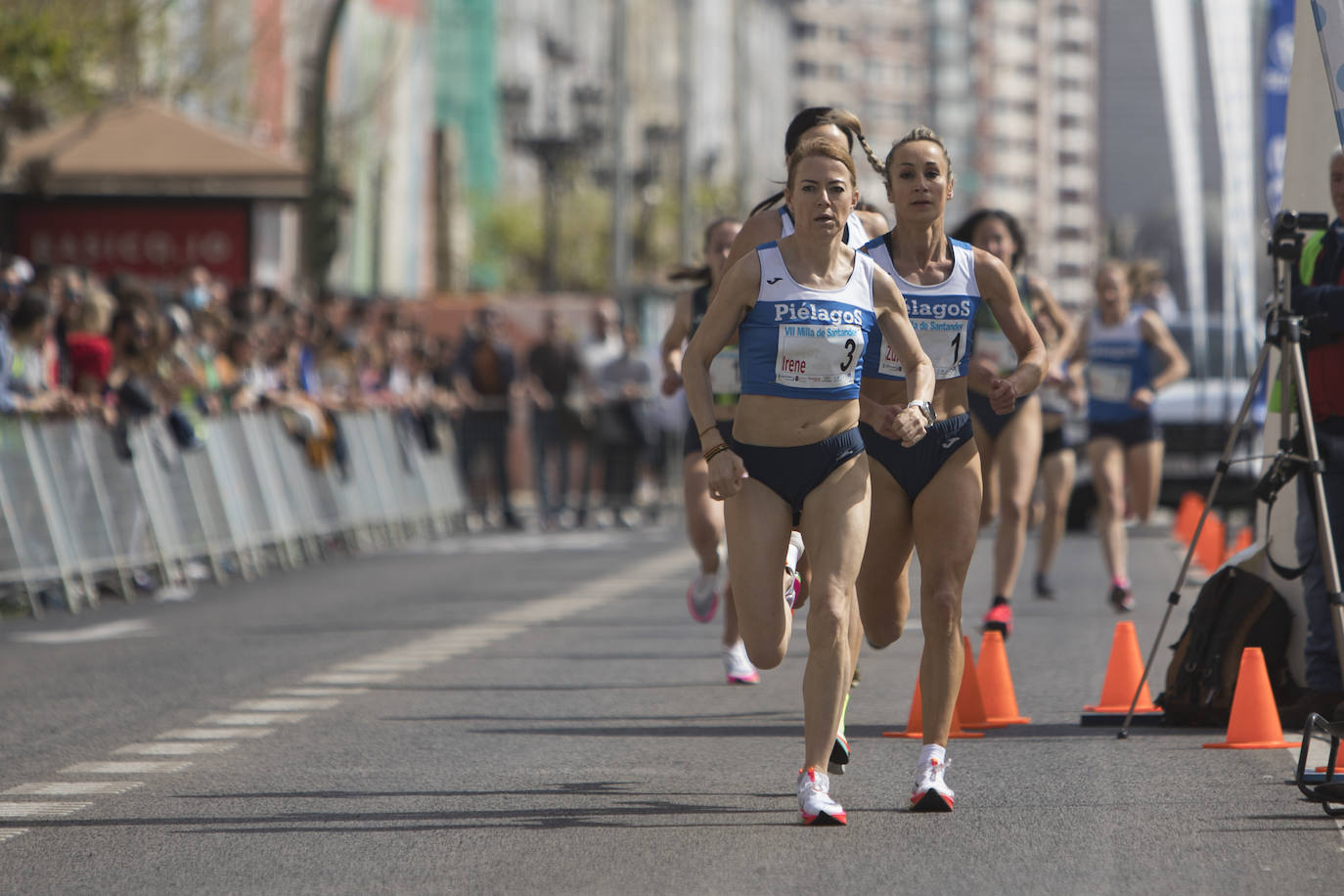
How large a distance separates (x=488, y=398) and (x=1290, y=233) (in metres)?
16.3

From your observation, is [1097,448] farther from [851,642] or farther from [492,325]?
[492,325]

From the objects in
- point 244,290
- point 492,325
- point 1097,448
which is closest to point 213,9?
point 492,325

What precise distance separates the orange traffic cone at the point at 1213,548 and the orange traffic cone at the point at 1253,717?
8545mm

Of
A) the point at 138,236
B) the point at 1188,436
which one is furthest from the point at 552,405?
the point at 1188,436

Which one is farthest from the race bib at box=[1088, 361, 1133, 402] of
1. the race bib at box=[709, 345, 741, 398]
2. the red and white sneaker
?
the race bib at box=[709, 345, 741, 398]

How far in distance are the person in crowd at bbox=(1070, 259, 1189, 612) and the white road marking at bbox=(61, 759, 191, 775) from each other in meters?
7.52

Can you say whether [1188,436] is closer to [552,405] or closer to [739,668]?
[552,405]

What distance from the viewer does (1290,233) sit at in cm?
779

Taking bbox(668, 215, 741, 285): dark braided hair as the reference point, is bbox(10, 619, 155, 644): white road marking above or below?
below

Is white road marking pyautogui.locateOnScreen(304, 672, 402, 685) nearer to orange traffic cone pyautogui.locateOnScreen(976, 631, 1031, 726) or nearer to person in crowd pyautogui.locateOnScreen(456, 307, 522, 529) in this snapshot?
orange traffic cone pyautogui.locateOnScreen(976, 631, 1031, 726)

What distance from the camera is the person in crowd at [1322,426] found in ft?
27.0

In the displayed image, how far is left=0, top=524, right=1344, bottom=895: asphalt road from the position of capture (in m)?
6.07

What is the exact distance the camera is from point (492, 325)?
24.0m

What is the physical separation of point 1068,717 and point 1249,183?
12.6 metres
